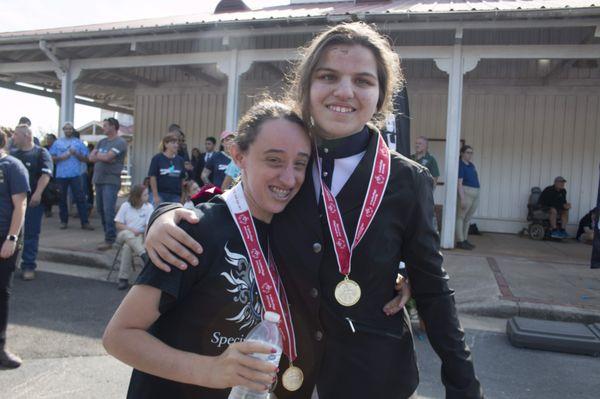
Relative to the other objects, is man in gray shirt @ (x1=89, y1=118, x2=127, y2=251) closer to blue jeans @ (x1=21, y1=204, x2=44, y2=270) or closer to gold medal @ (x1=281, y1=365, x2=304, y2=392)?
blue jeans @ (x1=21, y1=204, x2=44, y2=270)

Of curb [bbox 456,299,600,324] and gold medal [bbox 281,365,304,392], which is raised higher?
gold medal [bbox 281,365,304,392]

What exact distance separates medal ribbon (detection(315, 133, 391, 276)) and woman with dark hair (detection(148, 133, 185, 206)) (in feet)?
21.9

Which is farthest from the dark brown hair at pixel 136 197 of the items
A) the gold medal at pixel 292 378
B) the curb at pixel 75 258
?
the gold medal at pixel 292 378

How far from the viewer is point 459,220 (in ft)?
30.7

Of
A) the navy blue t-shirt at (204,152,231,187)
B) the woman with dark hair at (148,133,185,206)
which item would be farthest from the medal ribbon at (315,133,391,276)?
the navy blue t-shirt at (204,152,231,187)

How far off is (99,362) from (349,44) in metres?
3.70

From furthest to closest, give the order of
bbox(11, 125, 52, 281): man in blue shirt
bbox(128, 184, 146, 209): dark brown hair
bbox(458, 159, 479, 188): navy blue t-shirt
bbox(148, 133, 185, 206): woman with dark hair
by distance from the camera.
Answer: bbox(458, 159, 479, 188): navy blue t-shirt → bbox(148, 133, 185, 206): woman with dark hair → bbox(128, 184, 146, 209): dark brown hair → bbox(11, 125, 52, 281): man in blue shirt

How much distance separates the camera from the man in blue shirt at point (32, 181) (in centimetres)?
663

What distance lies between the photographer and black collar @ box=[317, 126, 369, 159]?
1.65m

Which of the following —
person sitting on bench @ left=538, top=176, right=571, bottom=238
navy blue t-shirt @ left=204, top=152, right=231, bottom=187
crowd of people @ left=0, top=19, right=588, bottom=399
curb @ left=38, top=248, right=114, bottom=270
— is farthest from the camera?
person sitting on bench @ left=538, top=176, right=571, bottom=238

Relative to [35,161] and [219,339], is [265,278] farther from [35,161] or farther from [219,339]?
[35,161]

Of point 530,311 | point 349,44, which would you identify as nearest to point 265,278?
point 349,44

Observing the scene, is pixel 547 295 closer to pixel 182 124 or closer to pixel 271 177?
pixel 271 177

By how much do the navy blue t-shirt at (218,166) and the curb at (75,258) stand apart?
7.25 ft
